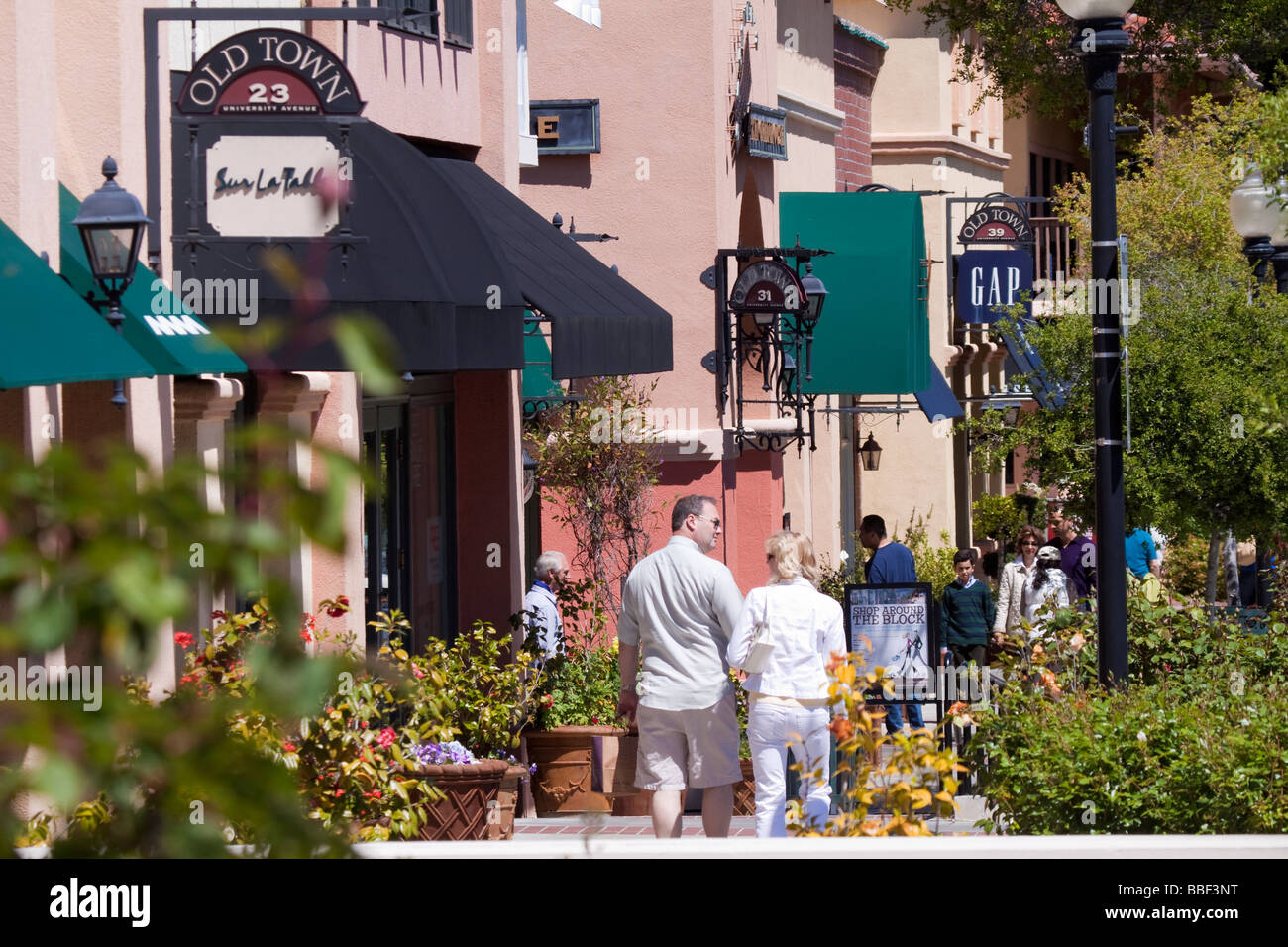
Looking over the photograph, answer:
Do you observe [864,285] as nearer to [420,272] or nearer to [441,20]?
[441,20]

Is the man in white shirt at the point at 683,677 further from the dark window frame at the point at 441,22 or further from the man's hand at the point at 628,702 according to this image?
the dark window frame at the point at 441,22

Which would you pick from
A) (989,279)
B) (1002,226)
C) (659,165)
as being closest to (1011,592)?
(659,165)

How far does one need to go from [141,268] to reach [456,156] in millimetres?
5145

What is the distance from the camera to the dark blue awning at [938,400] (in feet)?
92.3

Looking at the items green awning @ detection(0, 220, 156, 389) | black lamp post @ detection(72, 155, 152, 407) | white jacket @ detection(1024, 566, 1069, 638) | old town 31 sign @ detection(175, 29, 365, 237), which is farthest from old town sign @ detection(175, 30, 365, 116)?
white jacket @ detection(1024, 566, 1069, 638)

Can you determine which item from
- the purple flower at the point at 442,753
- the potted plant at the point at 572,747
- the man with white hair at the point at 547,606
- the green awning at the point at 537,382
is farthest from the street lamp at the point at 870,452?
the purple flower at the point at 442,753

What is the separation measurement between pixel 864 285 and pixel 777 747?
1542 cm

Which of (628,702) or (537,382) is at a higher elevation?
(537,382)

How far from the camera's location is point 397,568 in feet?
43.1

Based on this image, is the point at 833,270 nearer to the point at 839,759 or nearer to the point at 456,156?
the point at 456,156

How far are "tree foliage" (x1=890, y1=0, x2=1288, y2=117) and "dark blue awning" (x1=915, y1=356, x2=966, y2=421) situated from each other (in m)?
5.44

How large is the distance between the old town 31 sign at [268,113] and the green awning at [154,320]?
2.14 ft

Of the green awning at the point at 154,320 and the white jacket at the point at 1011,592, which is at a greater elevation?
the green awning at the point at 154,320

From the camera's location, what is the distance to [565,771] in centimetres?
1214
